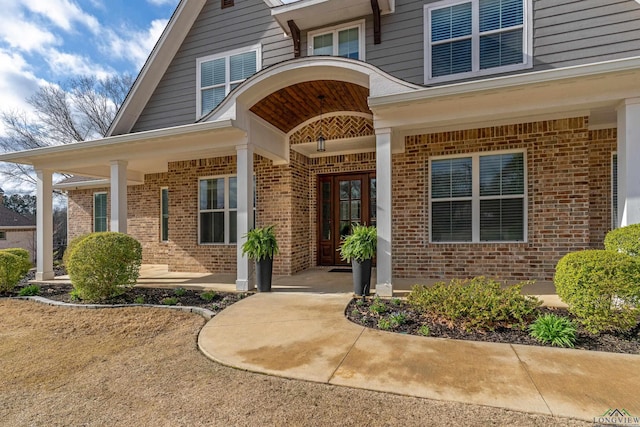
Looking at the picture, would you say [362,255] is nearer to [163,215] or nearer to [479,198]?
[479,198]

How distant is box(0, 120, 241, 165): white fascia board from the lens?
5.91 meters

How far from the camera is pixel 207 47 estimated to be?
8.38 metres

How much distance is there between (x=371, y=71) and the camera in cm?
512

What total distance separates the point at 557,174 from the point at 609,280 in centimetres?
340

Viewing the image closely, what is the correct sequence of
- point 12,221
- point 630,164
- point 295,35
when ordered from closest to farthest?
point 630,164, point 295,35, point 12,221

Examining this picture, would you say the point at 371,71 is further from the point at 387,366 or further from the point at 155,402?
the point at 155,402

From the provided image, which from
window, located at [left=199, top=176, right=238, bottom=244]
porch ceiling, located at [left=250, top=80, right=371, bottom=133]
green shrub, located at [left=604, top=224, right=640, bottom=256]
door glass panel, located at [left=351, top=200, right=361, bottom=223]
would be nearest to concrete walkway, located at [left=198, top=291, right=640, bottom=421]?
green shrub, located at [left=604, top=224, right=640, bottom=256]

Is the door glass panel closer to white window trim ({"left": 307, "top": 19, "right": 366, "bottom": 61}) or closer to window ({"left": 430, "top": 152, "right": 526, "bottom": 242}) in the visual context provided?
window ({"left": 430, "top": 152, "right": 526, "bottom": 242})

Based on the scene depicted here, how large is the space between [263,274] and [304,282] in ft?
3.85

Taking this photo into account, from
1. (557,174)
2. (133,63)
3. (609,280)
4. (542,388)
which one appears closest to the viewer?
(542,388)

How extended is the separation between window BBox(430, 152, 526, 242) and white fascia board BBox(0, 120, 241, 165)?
4.41m

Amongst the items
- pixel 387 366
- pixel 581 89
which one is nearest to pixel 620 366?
pixel 387 366

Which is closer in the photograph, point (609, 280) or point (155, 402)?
point (155, 402)

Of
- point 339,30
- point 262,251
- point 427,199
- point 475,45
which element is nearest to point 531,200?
point 427,199
